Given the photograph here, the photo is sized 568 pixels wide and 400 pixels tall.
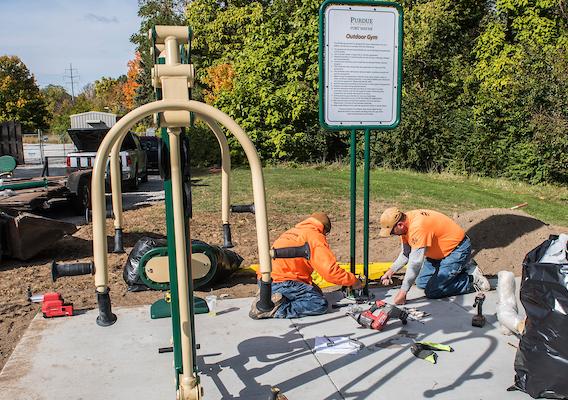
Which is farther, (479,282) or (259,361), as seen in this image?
(479,282)

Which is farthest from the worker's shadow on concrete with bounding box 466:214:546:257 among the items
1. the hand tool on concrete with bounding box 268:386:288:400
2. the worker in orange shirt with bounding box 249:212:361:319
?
the hand tool on concrete with bounding box 268:386:288:400

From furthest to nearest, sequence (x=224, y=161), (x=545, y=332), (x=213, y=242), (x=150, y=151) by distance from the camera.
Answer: (x=150, y=151) → (x=213, y=242) → (x=224, y=161) → (x=545, y=332)

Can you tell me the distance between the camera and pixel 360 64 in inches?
208

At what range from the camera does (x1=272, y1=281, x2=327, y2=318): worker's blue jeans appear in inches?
194

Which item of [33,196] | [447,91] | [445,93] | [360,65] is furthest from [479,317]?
[447,91]

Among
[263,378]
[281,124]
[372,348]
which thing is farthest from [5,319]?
[281,124]

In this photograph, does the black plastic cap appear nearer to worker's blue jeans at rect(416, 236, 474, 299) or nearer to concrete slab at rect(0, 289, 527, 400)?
concrete slab at rect(0, 289, 527, 400)

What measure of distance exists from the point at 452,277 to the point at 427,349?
1478 millimetres

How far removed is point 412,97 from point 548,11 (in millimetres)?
7606

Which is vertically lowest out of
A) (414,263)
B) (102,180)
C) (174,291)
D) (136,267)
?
(136,267)

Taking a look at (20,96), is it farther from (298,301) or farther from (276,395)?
(276,395)

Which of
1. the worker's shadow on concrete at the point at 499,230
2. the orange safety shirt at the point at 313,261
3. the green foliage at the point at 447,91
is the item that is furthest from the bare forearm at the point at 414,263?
the green foliage at the point at 447,91

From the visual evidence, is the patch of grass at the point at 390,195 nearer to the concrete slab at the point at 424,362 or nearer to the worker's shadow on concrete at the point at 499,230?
the worker's shadow on concrete at the point at 499,230

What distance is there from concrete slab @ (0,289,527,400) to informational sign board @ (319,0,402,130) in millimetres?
1964
